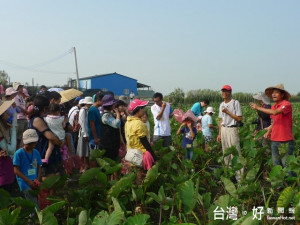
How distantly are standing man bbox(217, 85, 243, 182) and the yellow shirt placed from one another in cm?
153

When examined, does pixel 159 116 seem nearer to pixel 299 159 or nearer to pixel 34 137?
pixel 299 159

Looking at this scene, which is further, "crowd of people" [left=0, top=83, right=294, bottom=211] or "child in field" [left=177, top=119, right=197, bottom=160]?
"child in field" [left=177, top=119, right=197, bottom=160]

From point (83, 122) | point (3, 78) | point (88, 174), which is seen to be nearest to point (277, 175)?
point (88, 174)

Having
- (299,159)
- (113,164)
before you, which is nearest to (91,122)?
(113,164)

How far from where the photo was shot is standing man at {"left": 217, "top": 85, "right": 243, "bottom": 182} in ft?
15.6

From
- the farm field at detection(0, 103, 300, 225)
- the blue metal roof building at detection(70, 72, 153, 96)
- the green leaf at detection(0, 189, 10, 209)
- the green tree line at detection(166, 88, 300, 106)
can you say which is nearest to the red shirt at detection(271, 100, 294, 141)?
the farm field at detection(0, 103, 300, 225)

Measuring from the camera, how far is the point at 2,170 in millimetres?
3090

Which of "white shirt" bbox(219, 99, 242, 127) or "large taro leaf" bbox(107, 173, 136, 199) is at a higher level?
"white shirt" bbox(219, 99, 242, 127)

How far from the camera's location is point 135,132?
12.3 feet

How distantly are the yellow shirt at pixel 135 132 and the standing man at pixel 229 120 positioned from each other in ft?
5.02

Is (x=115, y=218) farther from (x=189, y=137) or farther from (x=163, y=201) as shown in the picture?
(x=189, y=137)

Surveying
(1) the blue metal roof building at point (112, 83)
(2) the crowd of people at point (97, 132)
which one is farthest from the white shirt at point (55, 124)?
(1) the blue metal roof building at point (112, 83)

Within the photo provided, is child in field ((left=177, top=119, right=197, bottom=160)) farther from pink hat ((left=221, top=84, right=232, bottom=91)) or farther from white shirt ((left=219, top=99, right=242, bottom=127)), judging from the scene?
pink hat ((left=221, top=84, right=232, bottom=91))

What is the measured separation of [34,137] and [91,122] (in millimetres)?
1637
